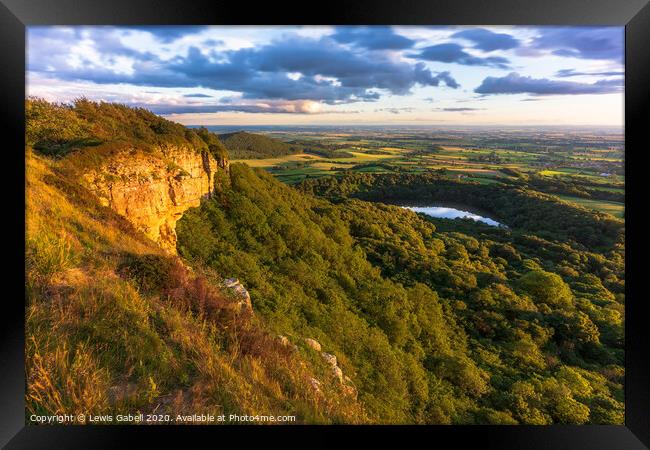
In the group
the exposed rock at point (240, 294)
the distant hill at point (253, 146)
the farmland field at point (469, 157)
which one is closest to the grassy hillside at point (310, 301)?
the exposed rock at point (240, 294)

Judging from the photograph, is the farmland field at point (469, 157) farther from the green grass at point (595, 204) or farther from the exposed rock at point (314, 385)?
the exposed rock at point (314, 385)

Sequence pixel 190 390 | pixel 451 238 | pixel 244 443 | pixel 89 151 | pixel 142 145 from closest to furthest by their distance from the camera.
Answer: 1. pixel 190 390
2. pixel 244 443
3. pixel 89 151
4. pixel 142 145
5. pixel 451 238

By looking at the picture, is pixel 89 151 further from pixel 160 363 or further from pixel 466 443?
pixel 466 443

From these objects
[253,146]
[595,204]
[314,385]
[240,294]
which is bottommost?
[314,385]

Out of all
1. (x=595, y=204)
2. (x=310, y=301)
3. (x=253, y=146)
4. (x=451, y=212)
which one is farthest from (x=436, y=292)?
(x=253, y=146)
